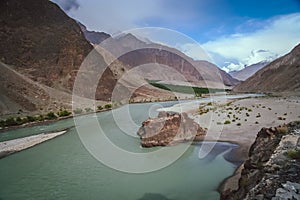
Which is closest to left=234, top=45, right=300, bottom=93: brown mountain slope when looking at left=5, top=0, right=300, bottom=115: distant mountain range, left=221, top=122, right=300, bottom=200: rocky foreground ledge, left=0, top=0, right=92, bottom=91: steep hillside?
left=5, top=0, right=300, bottom=115: distant mountain range

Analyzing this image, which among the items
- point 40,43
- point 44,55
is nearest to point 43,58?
point 44,55

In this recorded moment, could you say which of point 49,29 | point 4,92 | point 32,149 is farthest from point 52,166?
point 49,29

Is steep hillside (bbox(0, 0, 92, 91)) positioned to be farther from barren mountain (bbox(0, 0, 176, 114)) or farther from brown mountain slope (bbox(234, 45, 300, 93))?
brown mountain slope (bbox(234, 45, 300, 93))

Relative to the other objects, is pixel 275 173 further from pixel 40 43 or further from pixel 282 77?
pixel 282 77

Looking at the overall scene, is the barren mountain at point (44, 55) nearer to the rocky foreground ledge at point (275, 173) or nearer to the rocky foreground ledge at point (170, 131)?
the rocky foreground ledge at point (170, 131)

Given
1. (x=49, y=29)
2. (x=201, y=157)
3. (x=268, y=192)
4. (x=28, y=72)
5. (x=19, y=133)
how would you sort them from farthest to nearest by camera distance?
(x=49, y=29) → (x=28, y=72) → (x=19, y=133) → (x=201, y=157) → (x=268, y=192)

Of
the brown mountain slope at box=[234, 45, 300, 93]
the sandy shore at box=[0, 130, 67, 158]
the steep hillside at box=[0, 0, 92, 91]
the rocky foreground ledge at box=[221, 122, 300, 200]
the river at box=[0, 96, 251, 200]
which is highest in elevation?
the steep hillside at box=[0, 0, 92, 91]

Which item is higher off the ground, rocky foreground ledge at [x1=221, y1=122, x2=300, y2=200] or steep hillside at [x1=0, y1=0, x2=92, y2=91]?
steep hillside at [x1=0, y1=0, x2=92, y2=91]

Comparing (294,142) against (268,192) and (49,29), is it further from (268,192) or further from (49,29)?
(49,29)
